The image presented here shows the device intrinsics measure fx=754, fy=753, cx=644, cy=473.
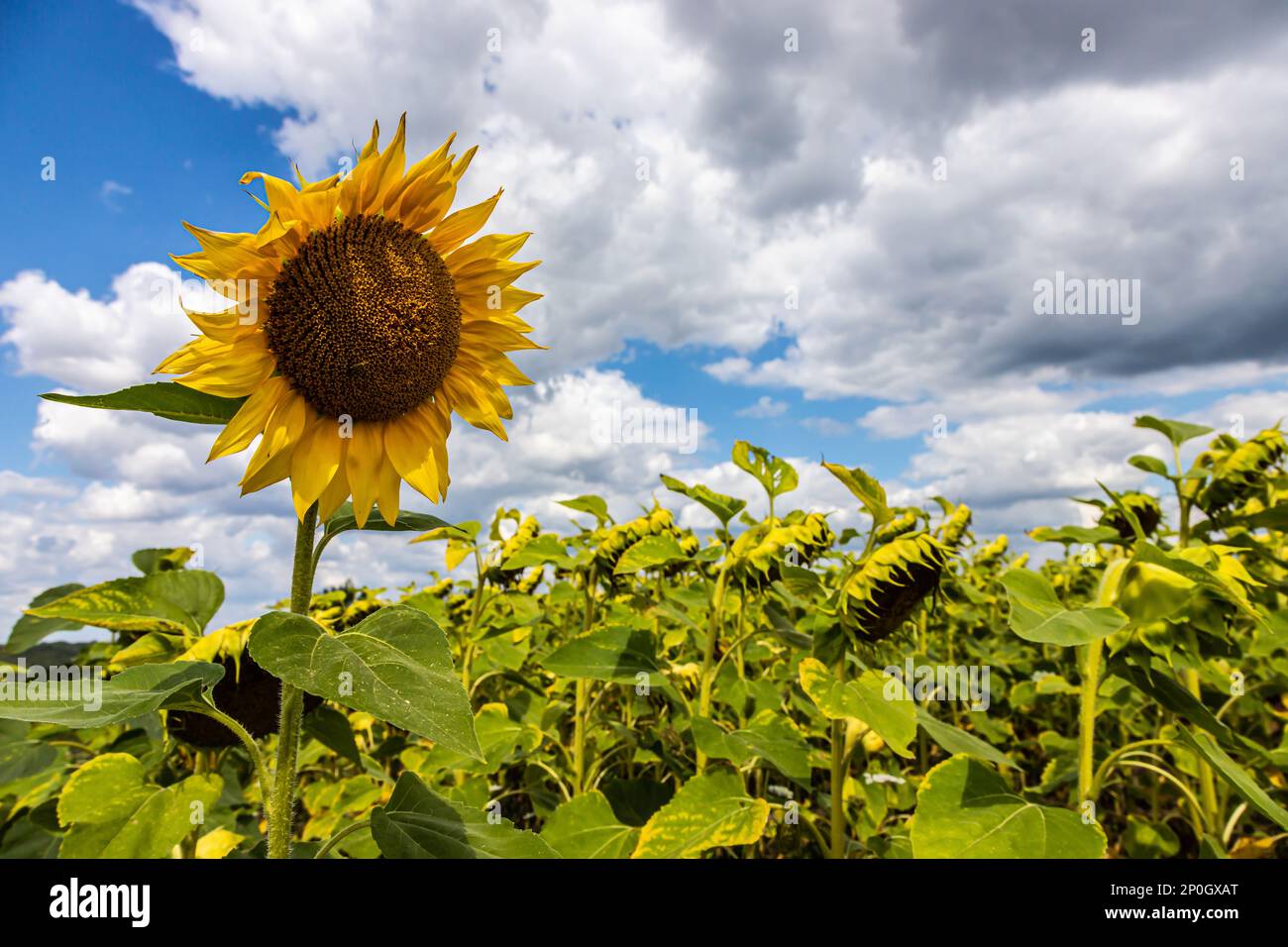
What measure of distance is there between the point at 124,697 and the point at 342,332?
2.14 ft

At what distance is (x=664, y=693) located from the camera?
7.82 ft

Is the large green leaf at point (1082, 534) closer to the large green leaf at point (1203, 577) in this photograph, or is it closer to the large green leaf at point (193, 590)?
the large green leaf at point (1203, 577)

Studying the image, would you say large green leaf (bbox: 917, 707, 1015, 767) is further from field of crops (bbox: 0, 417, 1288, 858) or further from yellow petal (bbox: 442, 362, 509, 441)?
yellow petal (bbox: 442, 362, 509, 441)

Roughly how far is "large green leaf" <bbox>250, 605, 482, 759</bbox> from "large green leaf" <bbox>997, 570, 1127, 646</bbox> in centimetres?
97

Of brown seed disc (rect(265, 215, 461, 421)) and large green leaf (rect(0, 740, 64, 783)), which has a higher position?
brown seed disc (rect(265, 215, 461, 421))

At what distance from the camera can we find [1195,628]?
62.0 inches

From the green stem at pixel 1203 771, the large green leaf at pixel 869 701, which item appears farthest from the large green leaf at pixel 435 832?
the green stem at pixel 1203 771

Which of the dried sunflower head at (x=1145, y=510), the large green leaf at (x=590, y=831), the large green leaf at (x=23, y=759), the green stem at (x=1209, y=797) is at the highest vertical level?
the dried sunflower head at (x=1145, y=510)

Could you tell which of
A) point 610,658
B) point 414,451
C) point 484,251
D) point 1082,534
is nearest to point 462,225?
point 484,251

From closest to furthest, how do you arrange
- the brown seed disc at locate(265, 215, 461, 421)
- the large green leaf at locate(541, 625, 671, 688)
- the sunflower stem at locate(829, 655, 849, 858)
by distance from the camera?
the brown seed disc at locate(265, 215, 461, 421), the sunflower stem at locate(829, 655, 849, 858), the large green leaf at locate(541, 625, 671, 688)

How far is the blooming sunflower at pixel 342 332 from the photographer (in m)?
1.28

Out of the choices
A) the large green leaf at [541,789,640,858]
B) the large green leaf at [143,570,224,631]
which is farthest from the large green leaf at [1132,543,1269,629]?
the large green leaf at [143,570,224,631]

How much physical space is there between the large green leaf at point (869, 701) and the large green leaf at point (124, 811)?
1.25 m

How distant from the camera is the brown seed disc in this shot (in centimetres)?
133
